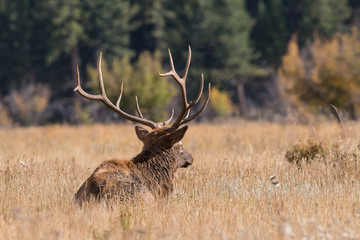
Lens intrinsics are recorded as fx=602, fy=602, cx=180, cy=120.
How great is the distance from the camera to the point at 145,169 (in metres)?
6.61

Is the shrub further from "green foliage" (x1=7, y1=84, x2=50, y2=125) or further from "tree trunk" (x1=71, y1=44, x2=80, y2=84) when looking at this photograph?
"tree trunk" (x1=71, y1=44, x2=80, y2=84)

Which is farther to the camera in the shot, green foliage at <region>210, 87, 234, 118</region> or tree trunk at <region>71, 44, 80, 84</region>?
tree trunk at <region>71, 44, 80, 84</region>

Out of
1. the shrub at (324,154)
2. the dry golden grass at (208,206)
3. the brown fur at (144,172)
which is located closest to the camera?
the dry golden grass at (208,206)

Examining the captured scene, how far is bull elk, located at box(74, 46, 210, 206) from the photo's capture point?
5961 millimetres

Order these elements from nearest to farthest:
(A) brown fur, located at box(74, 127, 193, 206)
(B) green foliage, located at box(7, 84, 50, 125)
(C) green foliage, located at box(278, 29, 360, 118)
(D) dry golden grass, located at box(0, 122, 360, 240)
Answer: (D) dry golden grass, located at box(0, 122, 360, 240) < (A) brown fur, located at box(74, 127, 193, 206) < (C) green foliage, located at box(278, 29, 360, 118) < (B) green foliage, located at box(7, 84, 50, 125)

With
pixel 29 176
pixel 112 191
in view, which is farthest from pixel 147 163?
pixel 29 176

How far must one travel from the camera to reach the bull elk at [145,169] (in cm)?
596

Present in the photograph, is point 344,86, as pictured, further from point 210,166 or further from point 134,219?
point 134,219

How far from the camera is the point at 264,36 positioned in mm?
48625

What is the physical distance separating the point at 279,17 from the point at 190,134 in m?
33.2

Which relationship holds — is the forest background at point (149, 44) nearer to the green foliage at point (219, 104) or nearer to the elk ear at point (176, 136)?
the green foliage at point (219, 104)

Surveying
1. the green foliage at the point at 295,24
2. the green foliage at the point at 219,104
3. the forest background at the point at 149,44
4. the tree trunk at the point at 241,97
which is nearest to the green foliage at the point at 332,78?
the forest background at the point at 149,44

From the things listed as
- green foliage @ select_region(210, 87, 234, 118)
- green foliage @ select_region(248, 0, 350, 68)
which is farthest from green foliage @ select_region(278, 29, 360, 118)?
green foliage @ select_region(248, 0, 350, 68)

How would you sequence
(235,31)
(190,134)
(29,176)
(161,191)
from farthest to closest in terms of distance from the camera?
(235,31), (190,134), (29,176), (161,191)
